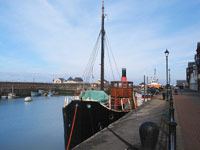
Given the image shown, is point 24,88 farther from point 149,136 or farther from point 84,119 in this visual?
point 149,136

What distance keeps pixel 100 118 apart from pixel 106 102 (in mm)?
2550

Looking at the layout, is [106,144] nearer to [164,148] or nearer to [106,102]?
[164,148]

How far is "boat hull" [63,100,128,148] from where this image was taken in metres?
10.9

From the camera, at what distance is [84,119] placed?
10992mm

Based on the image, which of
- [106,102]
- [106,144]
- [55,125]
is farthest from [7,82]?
[106,144]

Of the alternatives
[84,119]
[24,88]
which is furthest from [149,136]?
Result: [24,88]

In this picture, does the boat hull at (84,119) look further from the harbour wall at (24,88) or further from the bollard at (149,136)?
the harbour wall at (24,88)

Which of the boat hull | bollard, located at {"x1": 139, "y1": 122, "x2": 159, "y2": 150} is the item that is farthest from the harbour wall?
bollard, located at {"x1": 139, "y1": 122, "x2": 159, "y2": 150}

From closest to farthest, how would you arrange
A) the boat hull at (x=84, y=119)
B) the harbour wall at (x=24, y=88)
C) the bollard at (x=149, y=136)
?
the bollard at (x=149, y=136) → the boat hull at (x=84, y=119) → the harbour wall at (x=24, y=88)

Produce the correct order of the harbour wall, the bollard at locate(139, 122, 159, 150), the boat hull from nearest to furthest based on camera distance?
the bollard at locate(139, 122, 159, 150) < the boat hull < the harbour wall

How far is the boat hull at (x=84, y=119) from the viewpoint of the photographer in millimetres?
10938

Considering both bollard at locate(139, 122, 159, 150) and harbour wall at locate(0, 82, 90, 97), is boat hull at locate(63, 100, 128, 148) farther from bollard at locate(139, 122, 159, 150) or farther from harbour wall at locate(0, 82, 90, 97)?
harbour wall at locate(0, 82, 90, 97)

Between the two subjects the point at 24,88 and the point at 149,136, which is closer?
the point at 149,136

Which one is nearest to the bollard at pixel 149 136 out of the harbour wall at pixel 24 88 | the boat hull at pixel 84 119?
the boat hull at pixel 84 119
